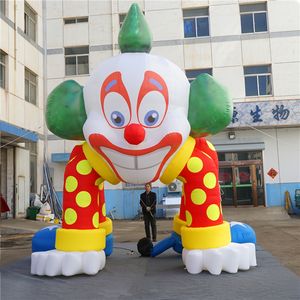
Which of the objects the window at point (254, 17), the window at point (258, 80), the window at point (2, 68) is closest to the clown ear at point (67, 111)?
the window at point (2, 68)

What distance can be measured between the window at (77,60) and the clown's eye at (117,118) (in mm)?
14008

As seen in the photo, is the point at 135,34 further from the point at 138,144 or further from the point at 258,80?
the point at 258,80

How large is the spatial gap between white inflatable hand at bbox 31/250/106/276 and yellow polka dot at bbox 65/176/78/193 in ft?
2.86

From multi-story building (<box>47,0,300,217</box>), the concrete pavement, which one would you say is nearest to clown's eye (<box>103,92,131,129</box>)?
the concrete pavement

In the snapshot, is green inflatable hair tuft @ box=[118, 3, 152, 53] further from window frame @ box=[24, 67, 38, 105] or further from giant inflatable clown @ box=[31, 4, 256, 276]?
window frame @ box=[24, 67, 38, 105]

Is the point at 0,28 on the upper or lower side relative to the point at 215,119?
upper

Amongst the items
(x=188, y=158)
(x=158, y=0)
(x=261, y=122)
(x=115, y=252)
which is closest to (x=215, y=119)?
(x=188, y=158)

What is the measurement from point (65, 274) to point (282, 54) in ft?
47.9

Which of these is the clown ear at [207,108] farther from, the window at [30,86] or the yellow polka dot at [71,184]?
the window at [30,86]

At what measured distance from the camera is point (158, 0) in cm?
1839

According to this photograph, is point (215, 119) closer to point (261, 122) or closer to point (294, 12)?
point (261, 122)

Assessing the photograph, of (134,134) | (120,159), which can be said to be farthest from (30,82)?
(134,134)

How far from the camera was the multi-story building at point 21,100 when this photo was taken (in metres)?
15.4

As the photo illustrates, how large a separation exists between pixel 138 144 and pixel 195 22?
46.7ft
